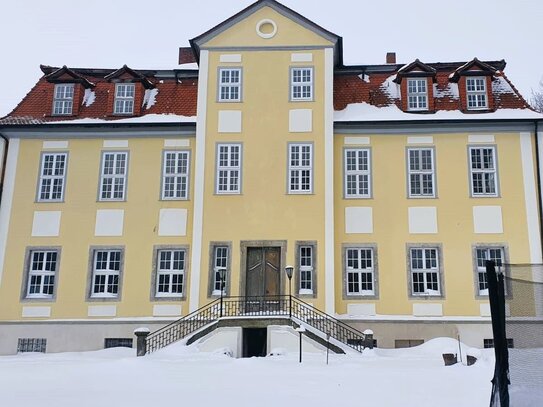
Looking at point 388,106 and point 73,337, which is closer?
point 73,337

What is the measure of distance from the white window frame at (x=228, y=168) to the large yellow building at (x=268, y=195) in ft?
0.18

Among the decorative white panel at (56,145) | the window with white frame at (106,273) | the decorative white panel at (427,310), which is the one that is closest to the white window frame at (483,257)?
the decorative white panel at (427,310)

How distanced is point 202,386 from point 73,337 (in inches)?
487

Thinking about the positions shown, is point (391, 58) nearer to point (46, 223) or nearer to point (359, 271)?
point (359, 271)

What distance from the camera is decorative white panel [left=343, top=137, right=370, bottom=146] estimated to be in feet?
75.3

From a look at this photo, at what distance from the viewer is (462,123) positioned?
22.5 meters

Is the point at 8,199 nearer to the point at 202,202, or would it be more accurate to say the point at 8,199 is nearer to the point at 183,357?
the point at 202,202

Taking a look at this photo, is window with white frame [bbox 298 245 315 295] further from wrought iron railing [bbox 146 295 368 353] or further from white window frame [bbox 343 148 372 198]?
white window frame [bbox 343 148 372 198]

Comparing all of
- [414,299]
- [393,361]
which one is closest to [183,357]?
[393,361]

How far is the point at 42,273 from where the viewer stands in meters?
22.4

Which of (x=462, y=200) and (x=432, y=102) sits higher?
(x=432, y=102)

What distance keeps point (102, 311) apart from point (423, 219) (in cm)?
1186

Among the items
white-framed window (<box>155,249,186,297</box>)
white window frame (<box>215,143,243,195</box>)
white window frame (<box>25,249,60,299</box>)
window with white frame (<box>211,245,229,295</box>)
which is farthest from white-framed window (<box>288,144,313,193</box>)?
white window frame (<box>25,249,60,299</box>)

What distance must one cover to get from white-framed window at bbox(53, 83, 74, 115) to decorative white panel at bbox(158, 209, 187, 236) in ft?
19.4
